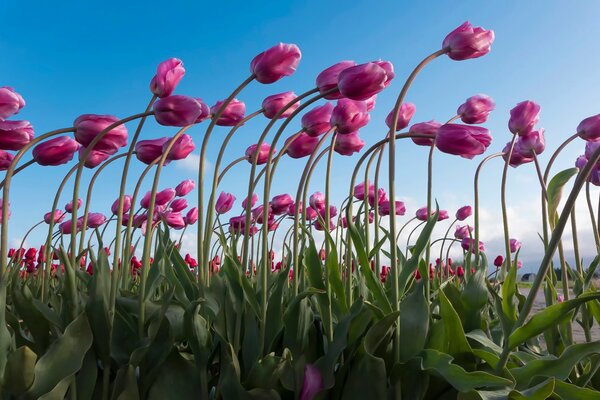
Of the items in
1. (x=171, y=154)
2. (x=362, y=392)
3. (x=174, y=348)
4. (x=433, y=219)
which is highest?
(x=171, y=154)

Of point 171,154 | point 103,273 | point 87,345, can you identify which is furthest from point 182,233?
point 87,345

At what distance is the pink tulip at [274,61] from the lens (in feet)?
4.89

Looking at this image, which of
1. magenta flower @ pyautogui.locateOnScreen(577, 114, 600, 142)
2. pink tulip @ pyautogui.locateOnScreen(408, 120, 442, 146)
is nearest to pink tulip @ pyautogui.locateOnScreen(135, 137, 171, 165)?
pink tulip @ pyautogui.locateOnScreen(408, 120, 442, 146)

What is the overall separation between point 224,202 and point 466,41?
1.49 meters

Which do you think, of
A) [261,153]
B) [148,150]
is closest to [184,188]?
[261,153]

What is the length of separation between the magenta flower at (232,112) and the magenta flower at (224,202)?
0.96 m

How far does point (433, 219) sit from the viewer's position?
1505 mm

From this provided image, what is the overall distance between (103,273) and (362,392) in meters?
0.74

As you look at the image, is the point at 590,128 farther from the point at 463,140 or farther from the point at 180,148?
the point at 180,148

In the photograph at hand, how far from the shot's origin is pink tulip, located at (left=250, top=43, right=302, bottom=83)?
58.7 inches

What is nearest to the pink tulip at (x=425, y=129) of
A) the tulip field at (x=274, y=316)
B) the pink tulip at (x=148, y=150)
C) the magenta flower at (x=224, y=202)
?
the tulip field at (x=274, y=316)

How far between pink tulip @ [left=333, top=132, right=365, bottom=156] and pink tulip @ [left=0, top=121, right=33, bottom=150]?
94 centimetres

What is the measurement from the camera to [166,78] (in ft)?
5.01

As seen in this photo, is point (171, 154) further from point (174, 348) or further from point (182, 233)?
point (182, 233)
